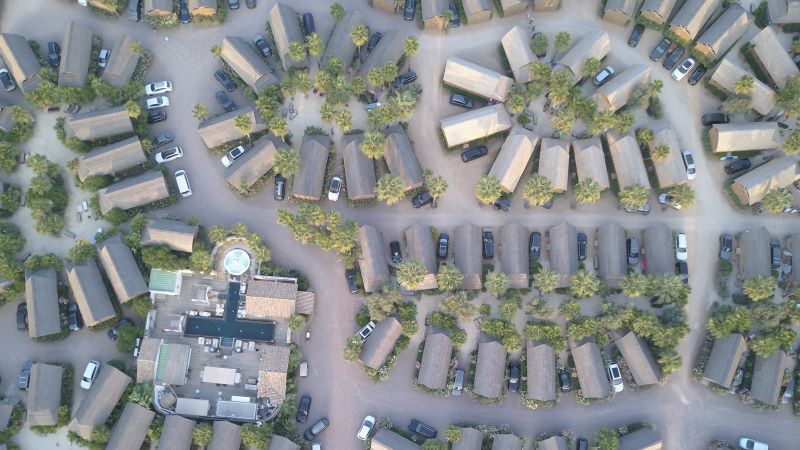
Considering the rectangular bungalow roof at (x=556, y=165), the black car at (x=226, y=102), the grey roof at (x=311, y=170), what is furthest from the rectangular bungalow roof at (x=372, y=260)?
the black car at (x=226, y=102)

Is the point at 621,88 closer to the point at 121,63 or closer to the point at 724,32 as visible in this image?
the point at 724,32

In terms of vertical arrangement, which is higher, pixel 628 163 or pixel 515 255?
pixel 628 163

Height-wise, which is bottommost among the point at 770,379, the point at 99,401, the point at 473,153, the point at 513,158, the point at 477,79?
the point at 99,401

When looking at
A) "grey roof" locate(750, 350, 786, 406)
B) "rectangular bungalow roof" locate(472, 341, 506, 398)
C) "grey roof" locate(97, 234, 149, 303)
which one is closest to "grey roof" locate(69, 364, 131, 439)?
"grey roof" locate(97, 234, 149, 303)

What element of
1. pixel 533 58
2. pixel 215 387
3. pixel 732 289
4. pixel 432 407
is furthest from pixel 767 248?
pixel 215 387

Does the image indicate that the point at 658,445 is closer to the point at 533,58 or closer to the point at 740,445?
the point at 740,445

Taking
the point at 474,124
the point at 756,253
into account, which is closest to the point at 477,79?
the point at 474,124

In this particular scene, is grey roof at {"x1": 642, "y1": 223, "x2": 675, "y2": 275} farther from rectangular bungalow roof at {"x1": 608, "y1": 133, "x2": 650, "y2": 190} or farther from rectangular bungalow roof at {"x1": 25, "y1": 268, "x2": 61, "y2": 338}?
rectangular bungalow roof at {"x1": 25, "y1": 268, "x2": 61, "y2": 338}

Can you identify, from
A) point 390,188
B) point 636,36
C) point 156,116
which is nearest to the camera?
point 390,188
